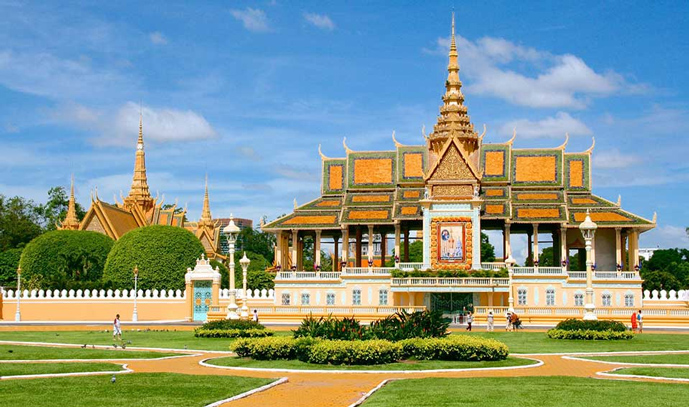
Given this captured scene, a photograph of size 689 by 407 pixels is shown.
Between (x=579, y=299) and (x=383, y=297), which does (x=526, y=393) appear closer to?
(x=579, y=299)

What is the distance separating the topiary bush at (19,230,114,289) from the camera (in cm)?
6688

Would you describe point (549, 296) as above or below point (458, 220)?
below

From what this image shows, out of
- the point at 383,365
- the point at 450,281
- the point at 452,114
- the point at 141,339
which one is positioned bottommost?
the point at 141,339

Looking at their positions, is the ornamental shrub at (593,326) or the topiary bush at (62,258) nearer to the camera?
the ornamental shrub at (593,326)

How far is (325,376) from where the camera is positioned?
21016mm

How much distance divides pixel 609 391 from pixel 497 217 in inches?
1728

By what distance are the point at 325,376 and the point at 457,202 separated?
4042cm

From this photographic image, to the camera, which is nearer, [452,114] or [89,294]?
[89,294]

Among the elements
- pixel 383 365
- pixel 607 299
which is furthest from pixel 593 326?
pixel 607 299

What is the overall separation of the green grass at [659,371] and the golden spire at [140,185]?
260 feet

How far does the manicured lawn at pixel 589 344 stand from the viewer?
29266 mm

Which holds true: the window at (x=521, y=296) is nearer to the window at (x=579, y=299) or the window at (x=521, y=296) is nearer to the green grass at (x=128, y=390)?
the window at (x=579, y=299)

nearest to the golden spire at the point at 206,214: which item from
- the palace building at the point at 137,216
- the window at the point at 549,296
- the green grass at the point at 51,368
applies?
the palace building at the point at 137,216

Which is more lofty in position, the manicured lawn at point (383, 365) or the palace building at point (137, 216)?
the palace building at point (137, 216)
